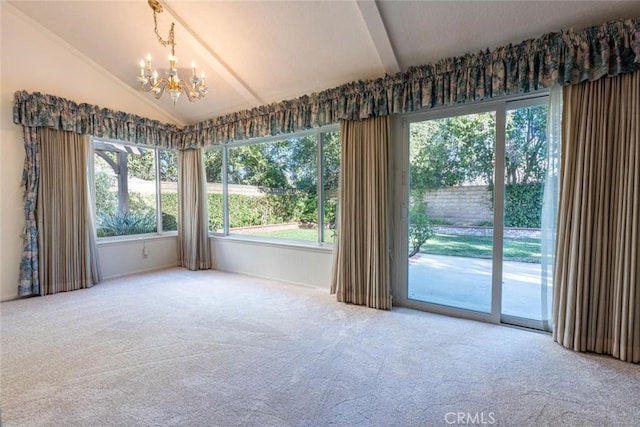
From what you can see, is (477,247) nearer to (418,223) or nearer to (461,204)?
(461,204)

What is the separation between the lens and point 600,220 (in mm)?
2232

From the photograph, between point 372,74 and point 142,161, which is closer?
point 372,74

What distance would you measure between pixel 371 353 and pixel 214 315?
1.67 meters

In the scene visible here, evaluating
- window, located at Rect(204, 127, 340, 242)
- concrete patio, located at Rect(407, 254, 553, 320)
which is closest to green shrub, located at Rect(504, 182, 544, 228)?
concrete patio, located at Rect(407, 254, 553, 320)

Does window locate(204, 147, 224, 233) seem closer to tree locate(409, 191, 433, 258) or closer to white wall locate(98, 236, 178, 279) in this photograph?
white wall locate(98, 236, 178, 279)

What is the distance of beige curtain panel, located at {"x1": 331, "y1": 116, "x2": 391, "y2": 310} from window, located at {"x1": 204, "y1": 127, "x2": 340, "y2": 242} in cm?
43

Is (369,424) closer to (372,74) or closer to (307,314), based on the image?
(307,314)

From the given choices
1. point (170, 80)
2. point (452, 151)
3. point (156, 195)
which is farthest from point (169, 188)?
point (452, 151)

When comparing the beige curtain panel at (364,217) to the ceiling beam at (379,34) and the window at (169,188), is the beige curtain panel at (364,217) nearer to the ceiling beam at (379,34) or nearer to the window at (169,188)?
the ceiling beam at (379,34)

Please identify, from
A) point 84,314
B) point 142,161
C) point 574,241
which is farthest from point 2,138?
point 574,241

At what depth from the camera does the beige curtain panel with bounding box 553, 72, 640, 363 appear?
6.96 ft

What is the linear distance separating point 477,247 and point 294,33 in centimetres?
281

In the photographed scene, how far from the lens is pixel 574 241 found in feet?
7.52

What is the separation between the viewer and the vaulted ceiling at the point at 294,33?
2.36m
